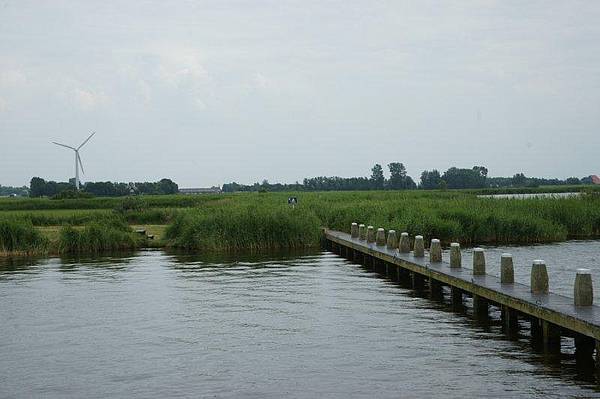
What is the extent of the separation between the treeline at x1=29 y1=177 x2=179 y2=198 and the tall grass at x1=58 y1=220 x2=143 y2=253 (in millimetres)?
83380

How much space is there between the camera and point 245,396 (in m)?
13.6

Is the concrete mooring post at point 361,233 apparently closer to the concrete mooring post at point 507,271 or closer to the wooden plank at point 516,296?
the wooden plank at point 516,296

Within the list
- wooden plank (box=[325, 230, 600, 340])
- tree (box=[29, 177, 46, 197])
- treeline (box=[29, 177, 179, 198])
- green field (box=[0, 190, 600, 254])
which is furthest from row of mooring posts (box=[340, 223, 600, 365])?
tree (box=[29, 177, 46, 197])

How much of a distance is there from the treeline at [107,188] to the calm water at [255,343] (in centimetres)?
10200

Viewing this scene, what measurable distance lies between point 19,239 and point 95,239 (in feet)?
12.2

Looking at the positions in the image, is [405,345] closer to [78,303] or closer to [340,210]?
[78,303]

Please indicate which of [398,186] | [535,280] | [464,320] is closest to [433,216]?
[464,320]

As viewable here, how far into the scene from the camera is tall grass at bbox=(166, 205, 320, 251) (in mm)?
40469

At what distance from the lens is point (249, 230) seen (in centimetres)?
4056

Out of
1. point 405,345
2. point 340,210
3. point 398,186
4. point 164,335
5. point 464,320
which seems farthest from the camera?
point 398,186

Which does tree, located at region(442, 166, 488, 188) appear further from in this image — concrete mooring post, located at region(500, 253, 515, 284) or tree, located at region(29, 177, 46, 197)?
concrete mooring post, located at region(500, 253, 515, 284)

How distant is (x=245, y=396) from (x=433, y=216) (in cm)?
2932

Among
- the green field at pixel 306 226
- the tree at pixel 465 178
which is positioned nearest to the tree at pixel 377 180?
the tree at pixel 465 178

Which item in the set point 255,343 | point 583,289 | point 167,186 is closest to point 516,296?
point 583,289
